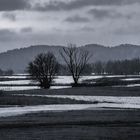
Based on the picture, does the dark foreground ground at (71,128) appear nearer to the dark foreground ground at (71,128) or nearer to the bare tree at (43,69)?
the dark foreground ground at (71,128)

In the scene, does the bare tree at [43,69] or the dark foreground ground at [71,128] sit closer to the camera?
the dark foreground ground at [71,128]

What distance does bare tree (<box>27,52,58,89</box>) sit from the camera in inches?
3568

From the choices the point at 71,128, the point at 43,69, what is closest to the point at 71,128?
the point at 71,128

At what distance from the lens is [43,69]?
298 ft

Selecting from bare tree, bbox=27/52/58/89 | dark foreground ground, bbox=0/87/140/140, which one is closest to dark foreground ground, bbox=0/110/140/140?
dark foreground ground, bbox=0/87/140/140

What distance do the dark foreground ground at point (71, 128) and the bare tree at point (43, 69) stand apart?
202ft

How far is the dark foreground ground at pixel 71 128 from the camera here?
62.5 feet

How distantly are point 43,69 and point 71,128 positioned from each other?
68.8 metres

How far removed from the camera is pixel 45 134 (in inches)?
789

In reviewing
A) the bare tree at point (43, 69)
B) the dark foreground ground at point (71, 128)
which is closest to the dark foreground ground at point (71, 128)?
the dark foreground ground at point (71, 128)

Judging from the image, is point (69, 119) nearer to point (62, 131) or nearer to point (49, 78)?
→ point (62, 131)

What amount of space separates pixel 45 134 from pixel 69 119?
7.07 meters

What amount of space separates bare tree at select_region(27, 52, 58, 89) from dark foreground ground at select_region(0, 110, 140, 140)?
61.5 m

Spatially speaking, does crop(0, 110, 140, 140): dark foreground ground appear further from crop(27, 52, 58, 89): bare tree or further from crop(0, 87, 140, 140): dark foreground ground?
crop(27, 52, 58, 89): bare tree
